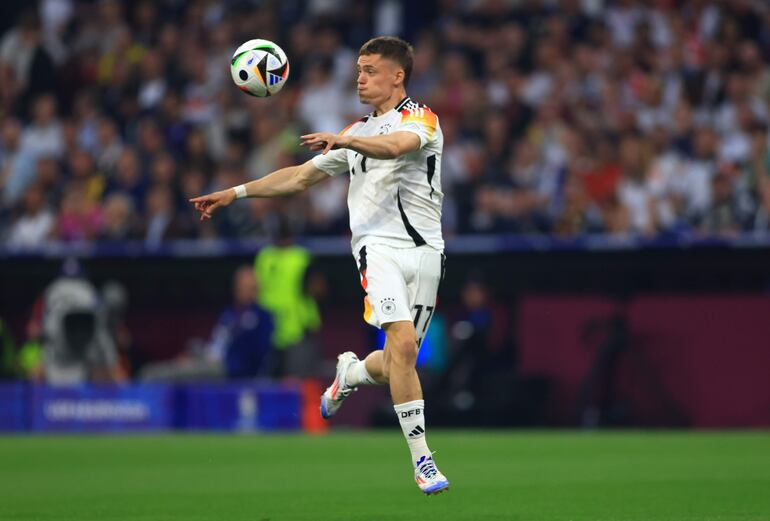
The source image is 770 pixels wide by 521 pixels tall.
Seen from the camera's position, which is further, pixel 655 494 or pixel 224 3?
pixel 224 3

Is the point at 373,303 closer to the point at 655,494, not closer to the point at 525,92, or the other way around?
the point at 655,494

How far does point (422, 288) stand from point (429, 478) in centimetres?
120

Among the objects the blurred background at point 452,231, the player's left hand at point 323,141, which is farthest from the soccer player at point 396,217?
the blurred background at point 452,231

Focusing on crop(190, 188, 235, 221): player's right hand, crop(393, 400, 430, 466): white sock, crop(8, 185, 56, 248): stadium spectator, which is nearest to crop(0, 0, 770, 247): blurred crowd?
crop(8, 185, 56, 248): stadium spectator

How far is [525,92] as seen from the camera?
18922 mm

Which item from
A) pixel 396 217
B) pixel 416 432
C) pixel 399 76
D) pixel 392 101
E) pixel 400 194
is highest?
pixel 399 76

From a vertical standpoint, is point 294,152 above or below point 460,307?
above

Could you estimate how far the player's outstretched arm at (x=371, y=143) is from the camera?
731cm

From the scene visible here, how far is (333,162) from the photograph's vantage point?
8.71m

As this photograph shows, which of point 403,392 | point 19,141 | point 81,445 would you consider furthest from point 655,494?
point 19,141

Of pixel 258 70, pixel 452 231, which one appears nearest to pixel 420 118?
pixel 258 70

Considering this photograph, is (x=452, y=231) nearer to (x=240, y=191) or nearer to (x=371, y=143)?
(x=240, y=191)

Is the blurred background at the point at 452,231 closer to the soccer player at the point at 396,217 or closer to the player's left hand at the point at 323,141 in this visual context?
the soccer player at the point at 396,217

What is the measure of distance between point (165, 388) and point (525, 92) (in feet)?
19.7
